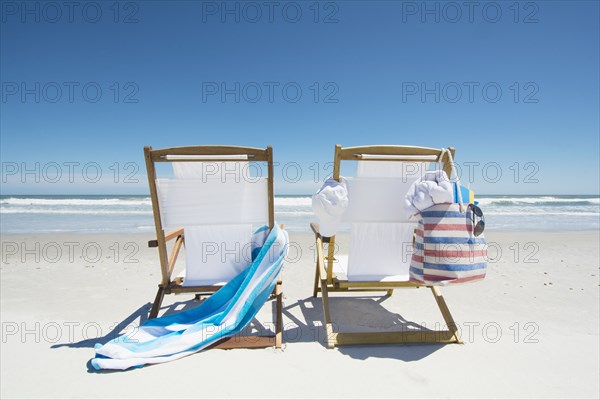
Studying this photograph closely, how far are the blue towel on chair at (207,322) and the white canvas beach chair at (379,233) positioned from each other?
453 mm

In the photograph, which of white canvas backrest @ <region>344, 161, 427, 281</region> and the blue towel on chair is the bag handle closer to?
white canvas backrest @ <region>344, 161, 427, 281</region>

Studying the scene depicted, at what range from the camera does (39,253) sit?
18.5ft

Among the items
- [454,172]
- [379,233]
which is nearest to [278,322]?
[379,233]

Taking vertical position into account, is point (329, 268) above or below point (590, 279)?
above

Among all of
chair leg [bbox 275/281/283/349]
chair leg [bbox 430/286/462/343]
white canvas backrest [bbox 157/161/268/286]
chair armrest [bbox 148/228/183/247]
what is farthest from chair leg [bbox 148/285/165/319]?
chair leg [bbox 430/286/462/343]

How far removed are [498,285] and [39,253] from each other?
282 inches

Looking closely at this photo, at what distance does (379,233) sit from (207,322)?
1.54 meters

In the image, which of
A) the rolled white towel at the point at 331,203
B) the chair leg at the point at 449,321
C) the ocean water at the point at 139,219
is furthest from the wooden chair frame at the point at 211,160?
the ocean water at the point at 139,219

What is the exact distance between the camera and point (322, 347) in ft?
7.79

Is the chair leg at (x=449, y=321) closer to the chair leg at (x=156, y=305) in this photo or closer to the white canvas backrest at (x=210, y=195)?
the white canvas backrest at (x=210, y=195)

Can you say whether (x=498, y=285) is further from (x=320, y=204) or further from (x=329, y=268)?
(x=320, y=204)

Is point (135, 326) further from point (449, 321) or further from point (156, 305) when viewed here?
point (449, 321)

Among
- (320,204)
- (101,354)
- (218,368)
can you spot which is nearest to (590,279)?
(320,204)

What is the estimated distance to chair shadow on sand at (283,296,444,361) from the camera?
229 centimetres
